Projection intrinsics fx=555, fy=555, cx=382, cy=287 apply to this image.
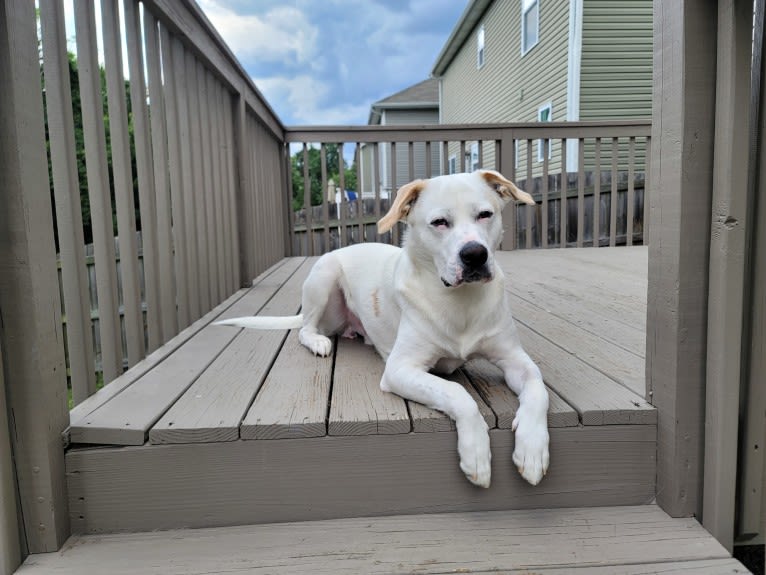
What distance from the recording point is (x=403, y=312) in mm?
1841

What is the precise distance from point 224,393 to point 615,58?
1019 centimetres

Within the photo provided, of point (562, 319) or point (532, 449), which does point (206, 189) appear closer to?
point (562, 319)

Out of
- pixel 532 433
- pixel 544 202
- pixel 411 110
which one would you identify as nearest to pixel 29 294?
pixel 532 433

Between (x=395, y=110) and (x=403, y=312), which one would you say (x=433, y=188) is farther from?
(x=395, y=110)

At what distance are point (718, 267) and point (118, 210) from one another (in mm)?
1872

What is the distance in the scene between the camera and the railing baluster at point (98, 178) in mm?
1780

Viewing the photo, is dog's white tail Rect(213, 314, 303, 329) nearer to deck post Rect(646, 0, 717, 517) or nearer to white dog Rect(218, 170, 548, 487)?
white dog Rect(218, 170, 548, 487)

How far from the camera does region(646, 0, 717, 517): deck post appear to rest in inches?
52.4

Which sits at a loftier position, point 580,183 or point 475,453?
point 580,183

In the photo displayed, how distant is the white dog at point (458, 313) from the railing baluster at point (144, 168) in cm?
94

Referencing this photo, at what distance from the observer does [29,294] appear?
1.30 meters

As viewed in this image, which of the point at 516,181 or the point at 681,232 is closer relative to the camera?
the point at 681,232

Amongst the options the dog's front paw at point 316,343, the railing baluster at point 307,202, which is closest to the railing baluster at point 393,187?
the railing baluster at point 307,202

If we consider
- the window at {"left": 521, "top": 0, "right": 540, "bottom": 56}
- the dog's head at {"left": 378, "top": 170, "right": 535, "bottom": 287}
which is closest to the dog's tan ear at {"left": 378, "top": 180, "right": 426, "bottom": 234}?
the dog's head at {"left": 378, "top": 170, "right": 535, "bottom": 287}
